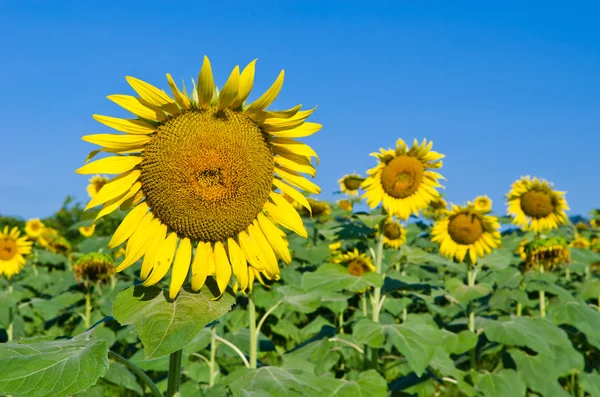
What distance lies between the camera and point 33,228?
1280cm

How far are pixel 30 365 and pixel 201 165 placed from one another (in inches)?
32.5

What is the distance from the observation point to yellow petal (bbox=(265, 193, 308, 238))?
8.14 feet

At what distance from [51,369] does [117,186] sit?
2.33 ft

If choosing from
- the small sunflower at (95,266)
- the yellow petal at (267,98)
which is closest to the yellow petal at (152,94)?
the yellow petal at (267,98)

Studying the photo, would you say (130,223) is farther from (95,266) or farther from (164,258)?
(95,266)

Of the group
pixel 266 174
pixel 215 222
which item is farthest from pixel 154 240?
pixel 266 174

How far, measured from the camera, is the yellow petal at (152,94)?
2.14 meters

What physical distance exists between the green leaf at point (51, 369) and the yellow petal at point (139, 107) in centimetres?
75

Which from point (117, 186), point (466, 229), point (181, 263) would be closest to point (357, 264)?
point (466, 229)

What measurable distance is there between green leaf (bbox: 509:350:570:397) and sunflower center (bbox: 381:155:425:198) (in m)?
1.68

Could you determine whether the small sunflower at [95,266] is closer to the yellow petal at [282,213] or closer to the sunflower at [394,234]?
the sunflower at [394,234]

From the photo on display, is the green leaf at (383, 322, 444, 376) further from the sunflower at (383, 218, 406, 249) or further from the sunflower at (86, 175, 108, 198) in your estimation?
the sunflower at (86, 175, 108, 198)

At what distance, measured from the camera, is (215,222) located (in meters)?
2.32

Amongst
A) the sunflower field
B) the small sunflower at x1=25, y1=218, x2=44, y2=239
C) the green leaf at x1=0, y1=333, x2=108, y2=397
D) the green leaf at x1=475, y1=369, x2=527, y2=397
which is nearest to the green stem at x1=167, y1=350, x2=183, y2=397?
the sunflower field
